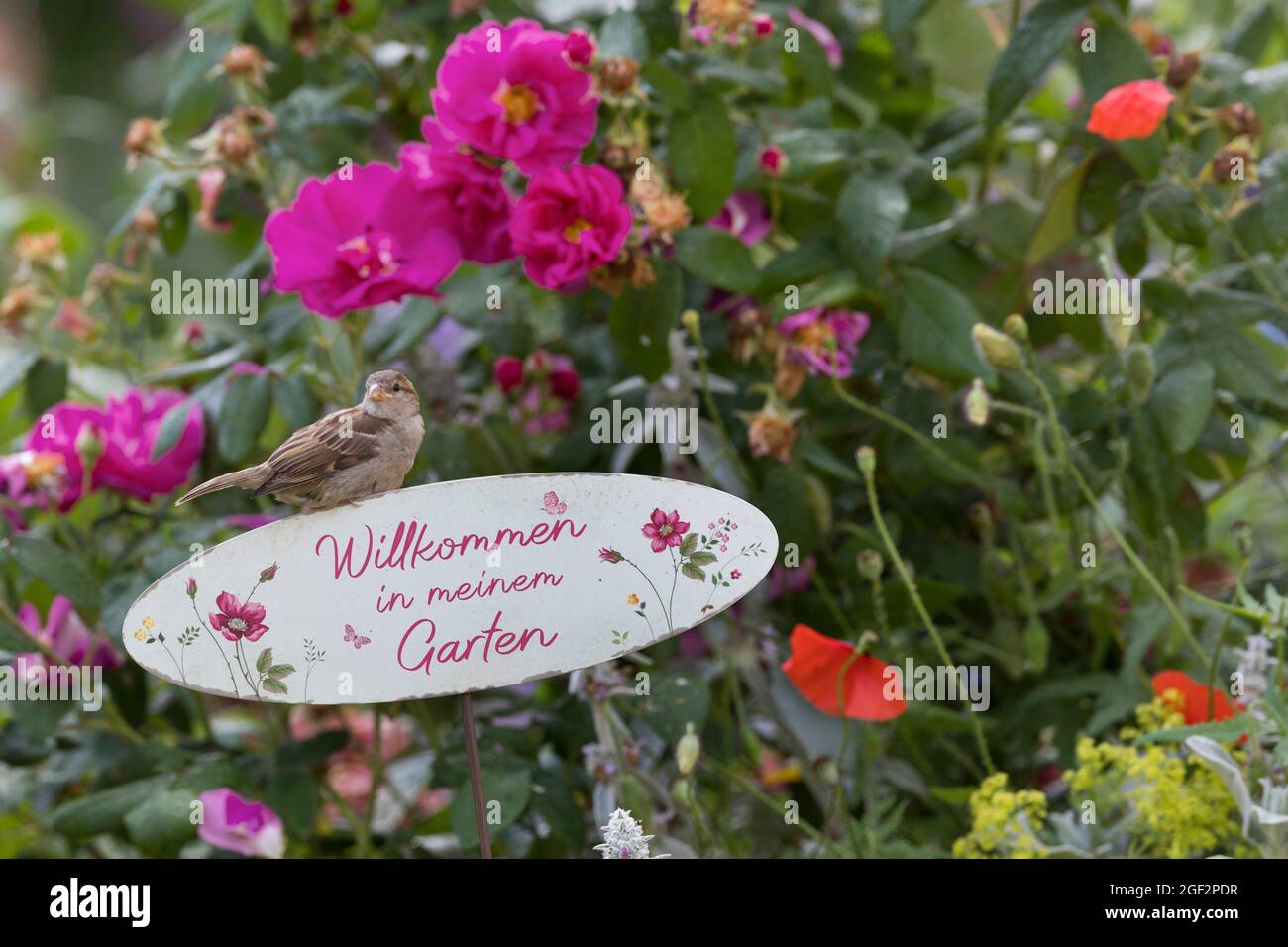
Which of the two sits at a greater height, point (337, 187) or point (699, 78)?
point (699, 78)

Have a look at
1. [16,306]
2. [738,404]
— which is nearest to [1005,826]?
[738,404]

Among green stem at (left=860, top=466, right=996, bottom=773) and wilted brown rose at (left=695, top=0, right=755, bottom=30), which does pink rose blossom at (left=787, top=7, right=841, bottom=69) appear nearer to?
wilted brown rose at (left=695, top=0, right=755, bottom=30)

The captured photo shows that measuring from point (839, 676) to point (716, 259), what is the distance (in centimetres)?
22

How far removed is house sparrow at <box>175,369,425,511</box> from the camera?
1.58 feet

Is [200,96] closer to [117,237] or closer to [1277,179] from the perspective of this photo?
[117,237]

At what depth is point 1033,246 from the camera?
77 centimetres

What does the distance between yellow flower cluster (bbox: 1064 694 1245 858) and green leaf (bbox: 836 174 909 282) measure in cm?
26

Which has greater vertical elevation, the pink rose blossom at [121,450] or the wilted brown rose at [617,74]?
the wilted brown rose at [617,74]

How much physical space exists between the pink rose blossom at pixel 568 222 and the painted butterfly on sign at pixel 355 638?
0.18 metres

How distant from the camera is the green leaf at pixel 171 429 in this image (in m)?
0.72

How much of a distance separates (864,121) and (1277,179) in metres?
0.33

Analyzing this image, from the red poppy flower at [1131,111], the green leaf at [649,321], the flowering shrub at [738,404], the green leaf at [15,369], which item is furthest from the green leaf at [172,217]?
the red poppy flower at [1131,111]

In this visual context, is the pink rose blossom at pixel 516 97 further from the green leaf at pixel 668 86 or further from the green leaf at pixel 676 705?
the green leaf at pixel 676 705
